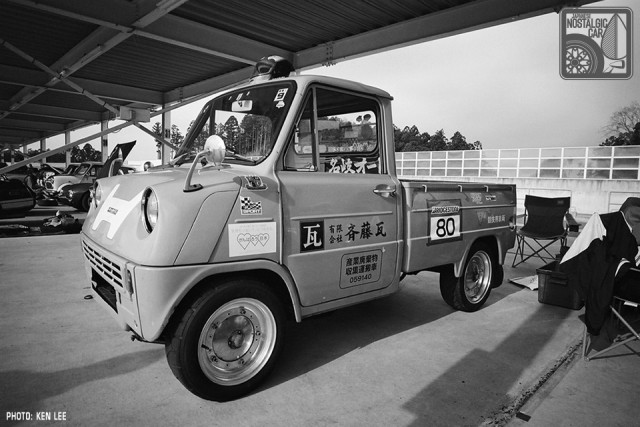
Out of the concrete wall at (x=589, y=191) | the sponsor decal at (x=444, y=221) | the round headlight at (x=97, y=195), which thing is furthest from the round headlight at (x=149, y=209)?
the concrete wall at (x=589, y=191)

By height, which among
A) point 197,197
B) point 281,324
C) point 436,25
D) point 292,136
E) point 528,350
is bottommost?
point 528,350

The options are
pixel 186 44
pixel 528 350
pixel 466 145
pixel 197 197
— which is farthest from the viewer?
pixel 466 145

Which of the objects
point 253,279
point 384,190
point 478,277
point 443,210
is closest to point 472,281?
point 478,277

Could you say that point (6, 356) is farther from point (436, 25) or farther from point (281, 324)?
point (436, 25)

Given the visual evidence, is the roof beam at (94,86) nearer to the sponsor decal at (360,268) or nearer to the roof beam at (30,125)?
the sponsor decal at (360,268)

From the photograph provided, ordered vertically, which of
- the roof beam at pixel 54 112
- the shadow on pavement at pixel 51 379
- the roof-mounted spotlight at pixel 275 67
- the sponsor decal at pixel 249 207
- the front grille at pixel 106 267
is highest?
the roof beam at pixel 54 112

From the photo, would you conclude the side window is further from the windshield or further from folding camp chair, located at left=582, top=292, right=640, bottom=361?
folding camp chair, located at left=582, top=292, right=640, bottom=361

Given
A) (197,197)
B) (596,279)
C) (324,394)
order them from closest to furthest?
(197,197) → (324,394) → (596,279)

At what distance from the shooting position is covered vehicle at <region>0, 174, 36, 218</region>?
928 centimetres

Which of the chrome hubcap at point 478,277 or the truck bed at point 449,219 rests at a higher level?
the truck bed at point 449,219

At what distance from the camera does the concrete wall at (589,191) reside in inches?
599

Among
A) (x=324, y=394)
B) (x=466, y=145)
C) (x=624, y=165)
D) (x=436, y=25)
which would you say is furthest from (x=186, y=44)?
(x=466, y=145)

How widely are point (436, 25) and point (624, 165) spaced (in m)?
13.6

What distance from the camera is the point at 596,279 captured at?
3.22m
